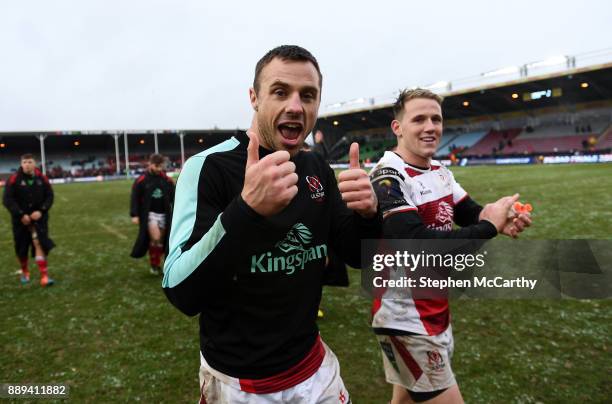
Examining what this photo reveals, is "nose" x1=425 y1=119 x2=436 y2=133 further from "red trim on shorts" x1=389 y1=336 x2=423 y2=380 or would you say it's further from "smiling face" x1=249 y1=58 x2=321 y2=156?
"red trim on shorts" x1=389 y1=336 x2=423 y2=380

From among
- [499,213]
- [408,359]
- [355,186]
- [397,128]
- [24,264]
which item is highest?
[397,128]

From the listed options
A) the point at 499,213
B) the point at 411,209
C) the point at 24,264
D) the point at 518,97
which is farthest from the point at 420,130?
the point at 518,97

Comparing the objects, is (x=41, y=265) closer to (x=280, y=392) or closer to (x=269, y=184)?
(x=280, y=392)

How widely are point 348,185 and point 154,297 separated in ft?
Result: 17.0

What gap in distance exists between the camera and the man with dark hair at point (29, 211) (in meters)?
Answer: 6.70

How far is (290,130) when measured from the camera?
1.61m

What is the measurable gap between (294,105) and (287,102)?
0.04m

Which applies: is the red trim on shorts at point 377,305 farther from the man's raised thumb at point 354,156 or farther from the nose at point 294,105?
the nose at point 294,105

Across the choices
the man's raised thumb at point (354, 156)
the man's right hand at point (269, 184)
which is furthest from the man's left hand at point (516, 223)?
the man's right hand at point (269, 184)

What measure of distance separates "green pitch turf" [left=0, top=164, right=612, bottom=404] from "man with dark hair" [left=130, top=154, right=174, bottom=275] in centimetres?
48

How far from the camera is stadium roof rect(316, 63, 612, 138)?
105 feet

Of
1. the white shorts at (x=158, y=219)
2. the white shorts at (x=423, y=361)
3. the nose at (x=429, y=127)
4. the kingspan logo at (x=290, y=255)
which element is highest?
the nose at (x=429, y=127)

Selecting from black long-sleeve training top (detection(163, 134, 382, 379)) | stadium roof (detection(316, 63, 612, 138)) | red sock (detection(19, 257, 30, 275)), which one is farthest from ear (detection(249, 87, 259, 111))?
stadium roof (detection(316, 63, 612, 138))

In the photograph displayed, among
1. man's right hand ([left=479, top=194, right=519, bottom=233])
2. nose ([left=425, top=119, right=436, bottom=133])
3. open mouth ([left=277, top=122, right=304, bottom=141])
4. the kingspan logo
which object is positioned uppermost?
nose ([left=425, top=119, right=436, bottom=133])
